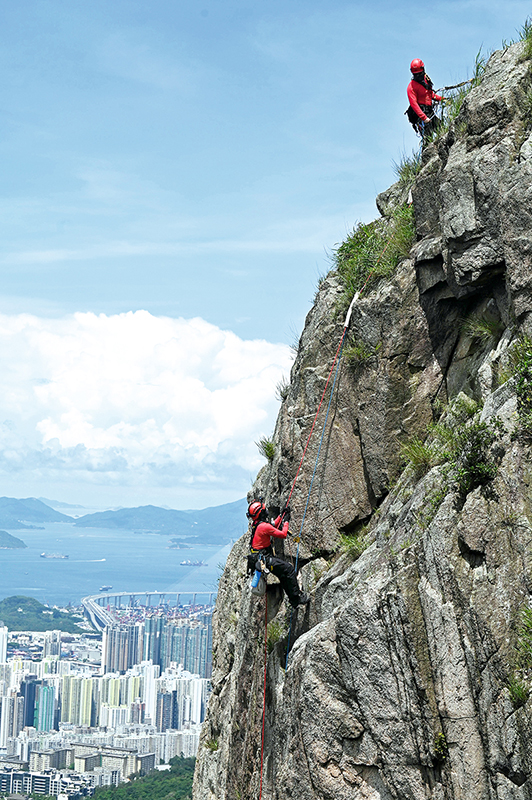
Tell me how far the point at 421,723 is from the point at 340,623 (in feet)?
4.42

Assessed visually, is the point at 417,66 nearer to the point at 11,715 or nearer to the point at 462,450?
the point at 462,450

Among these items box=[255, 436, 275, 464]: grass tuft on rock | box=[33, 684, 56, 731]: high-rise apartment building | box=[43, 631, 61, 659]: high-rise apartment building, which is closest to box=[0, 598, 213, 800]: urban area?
box=[33, 684, 56, 731]: high-rise apartment building

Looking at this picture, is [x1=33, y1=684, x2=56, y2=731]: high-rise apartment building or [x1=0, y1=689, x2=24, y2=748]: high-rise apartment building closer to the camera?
[x1=0, y1=689, x2=24, y2=748]: high-rise apartment building

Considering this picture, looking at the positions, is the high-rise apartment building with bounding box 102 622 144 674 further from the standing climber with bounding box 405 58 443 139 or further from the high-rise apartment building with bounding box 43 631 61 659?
the standing climber with bounding box 405 58 443 139

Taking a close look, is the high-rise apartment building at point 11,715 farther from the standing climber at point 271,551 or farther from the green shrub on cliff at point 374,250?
the green shrub on cliff at point 374,250

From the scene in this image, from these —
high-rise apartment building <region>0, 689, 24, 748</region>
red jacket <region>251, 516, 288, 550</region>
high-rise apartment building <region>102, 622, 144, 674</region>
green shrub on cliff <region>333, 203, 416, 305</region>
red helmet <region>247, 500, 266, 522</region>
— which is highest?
green shrub on cliff <region>333, 203, 416, 305</region>

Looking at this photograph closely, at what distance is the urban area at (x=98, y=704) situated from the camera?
9124cm

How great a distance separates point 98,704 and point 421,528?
142397mm

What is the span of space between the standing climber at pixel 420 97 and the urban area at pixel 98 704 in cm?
8302

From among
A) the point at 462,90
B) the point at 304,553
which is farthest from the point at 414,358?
the point at 462,90

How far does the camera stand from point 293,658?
9.41 m

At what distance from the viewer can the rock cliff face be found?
7.07 meters

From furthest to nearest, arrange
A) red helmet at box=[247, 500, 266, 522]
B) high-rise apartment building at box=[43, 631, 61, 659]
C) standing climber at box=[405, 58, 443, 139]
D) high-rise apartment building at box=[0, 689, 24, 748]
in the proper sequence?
1. high-rise apartment building at box=[43, 631, 61, 659]
2. high-rise apartment building at box=[0, 689, 24, 748]
3. standing climber at box=[405, 58, 443, 139]
4. red helmet at box=[247, 500, 266, 522]

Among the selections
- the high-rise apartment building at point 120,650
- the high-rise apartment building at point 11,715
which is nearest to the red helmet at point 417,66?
the high-rise apartment building at point 11,715
